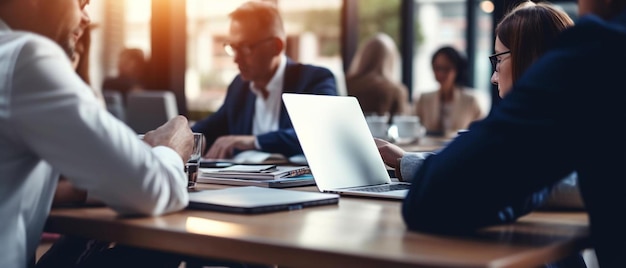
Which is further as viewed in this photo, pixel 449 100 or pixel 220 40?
pixel 220 40

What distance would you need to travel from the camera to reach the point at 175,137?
5.19ft

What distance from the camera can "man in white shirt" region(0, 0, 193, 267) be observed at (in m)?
1.22

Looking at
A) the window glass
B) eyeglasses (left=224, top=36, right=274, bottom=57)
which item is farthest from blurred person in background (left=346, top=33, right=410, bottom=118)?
eyeglasses (left=224, top=36, right=274, bottom=57)

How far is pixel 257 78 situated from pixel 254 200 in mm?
2020

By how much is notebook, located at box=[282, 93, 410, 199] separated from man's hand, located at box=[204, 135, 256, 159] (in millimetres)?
905

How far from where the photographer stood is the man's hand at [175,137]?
1557mm

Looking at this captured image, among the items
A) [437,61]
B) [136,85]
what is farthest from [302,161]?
[136,85]

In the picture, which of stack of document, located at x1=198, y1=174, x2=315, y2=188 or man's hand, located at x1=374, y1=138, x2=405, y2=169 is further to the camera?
man's hand, located at x1=374, y1=138, x2=405, y2=169

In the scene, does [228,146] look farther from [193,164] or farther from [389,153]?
[193,164]

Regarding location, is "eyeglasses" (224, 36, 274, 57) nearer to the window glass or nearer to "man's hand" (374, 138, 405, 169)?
"man's hand" (374, 138, 405, 169)

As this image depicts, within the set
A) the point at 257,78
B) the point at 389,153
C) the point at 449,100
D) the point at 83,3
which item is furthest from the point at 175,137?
the point at 449,100

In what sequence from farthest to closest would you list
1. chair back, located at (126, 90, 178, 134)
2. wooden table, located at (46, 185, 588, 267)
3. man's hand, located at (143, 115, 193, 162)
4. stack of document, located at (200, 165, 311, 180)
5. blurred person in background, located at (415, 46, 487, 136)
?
blurred person in background, located at (415, 46, 487, 136) < chair back, located at (126, 90, 178, 134) < stack of document, located at (200, 165, 311, 180) < man's hand, located at (143, 115, 193, 162) < wooden table, located at (46, 185, 588, 267)

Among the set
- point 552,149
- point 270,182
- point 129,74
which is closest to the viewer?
point 552,149

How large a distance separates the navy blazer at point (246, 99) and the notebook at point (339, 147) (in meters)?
1.33
